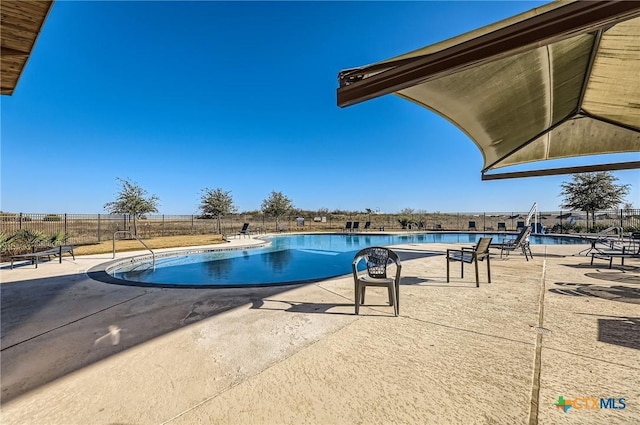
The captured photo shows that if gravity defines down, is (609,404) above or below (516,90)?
below

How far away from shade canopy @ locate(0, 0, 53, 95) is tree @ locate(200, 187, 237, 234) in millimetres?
14179

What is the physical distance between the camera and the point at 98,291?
4.08 meters

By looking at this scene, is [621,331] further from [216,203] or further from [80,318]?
[216,203]

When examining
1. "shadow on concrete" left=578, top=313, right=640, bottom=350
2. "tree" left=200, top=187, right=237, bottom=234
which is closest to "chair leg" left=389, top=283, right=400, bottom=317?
"shadow on concrete" left=578, top=313, right=640, bottom=350

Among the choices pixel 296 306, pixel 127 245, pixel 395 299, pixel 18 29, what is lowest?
pixel 127 245

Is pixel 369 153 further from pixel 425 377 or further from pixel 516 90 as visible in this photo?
pixel 425 377

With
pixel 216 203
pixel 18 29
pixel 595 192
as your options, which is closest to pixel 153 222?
pixel 216 203

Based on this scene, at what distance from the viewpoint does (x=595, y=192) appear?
1638 centimetres

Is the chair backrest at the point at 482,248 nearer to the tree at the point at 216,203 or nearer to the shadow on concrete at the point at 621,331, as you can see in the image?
the shadow on concrete at the point at 621,331

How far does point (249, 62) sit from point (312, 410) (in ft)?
53.7

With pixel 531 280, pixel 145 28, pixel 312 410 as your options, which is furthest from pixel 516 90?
pixel 145 28

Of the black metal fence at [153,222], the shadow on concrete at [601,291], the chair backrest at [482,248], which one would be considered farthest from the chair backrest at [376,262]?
the black metal fence at [153,222]

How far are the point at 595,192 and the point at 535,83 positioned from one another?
19765mm

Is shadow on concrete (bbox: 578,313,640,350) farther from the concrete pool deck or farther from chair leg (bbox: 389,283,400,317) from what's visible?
chair leg (bbox: 389,283,400,317)
